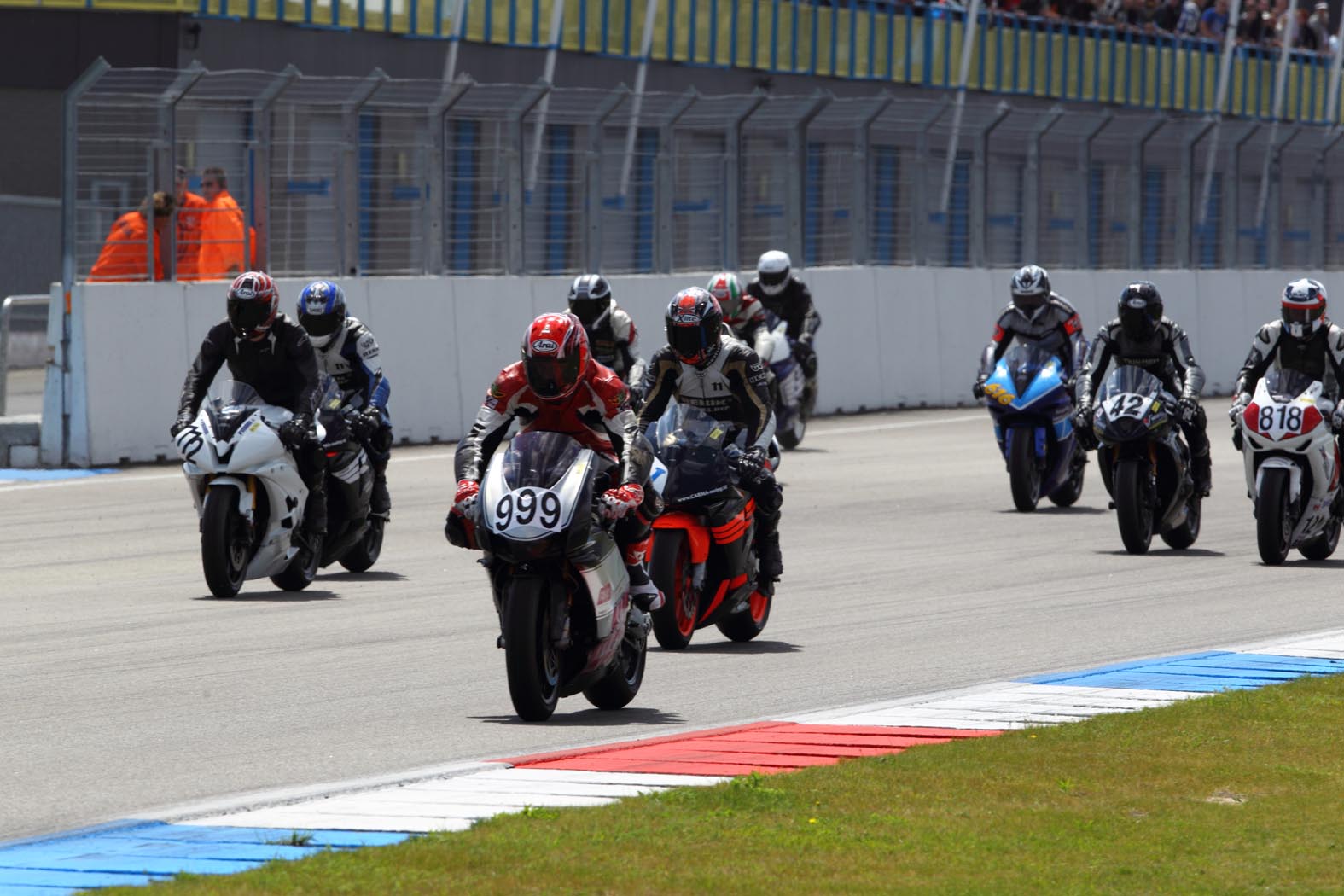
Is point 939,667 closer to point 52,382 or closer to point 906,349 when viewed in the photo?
point 52,382

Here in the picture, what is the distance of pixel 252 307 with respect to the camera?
12.8 metres

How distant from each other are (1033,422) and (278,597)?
6.83 metres

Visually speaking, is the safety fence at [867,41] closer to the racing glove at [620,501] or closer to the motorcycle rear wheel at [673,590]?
the motorcycle rear wheel at [673,590]

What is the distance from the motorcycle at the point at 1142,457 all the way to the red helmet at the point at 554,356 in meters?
6.90

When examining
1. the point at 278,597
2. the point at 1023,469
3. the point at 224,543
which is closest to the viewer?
the point at 224,543

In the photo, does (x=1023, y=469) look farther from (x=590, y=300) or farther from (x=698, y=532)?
(x=698, y=532)

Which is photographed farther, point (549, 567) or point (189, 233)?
point (189, 233)

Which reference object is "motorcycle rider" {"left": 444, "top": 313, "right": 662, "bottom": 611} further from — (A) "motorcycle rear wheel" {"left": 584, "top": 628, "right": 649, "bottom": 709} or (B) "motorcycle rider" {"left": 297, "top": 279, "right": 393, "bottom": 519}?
(B) "motorcycle rider" {"left": 297, "top": 279, "right": 393, "bottom": 519}

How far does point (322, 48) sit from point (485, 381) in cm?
1062

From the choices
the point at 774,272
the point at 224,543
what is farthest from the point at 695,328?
the point at 774,272

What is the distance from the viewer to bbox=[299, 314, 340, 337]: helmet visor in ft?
44.8

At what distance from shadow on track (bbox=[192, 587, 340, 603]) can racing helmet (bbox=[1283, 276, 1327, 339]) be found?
553cm

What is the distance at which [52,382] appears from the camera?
19.5 m

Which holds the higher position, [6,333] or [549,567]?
[6,333]
